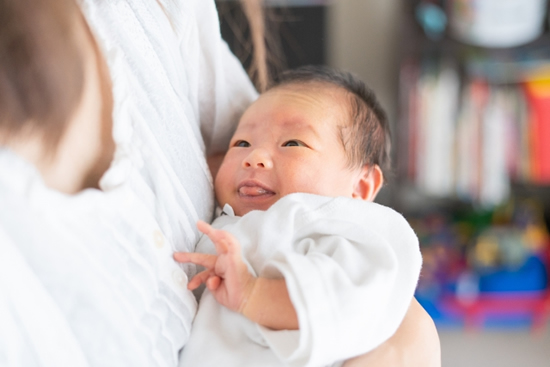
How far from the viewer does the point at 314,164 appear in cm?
83

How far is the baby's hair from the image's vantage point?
0.92m

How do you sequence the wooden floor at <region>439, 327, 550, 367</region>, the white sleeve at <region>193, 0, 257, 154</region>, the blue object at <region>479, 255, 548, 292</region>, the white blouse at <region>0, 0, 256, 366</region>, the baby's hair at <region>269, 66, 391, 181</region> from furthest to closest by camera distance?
the blue object at <region>479, 255, 548, 292</region>, the wooden floor at <region>439, 327, 550, 367</region>, the baby's hair at <region>269, 66, 391, 181</region>, the white sleeve at <region>193, 0, 257, 154</region>, the white blouse at <region>0, 0, 256, 366</region>

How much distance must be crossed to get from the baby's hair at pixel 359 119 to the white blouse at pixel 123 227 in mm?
283

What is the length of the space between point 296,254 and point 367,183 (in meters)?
0.39

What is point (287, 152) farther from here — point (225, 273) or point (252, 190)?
point (225, 273)

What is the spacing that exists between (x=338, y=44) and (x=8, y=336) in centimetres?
269

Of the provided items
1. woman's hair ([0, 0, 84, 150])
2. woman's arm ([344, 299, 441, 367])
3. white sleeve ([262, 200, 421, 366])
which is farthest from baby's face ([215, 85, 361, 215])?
woman's hair ([0, 0, 84, 150])

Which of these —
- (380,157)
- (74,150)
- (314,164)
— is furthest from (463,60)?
(74,150)

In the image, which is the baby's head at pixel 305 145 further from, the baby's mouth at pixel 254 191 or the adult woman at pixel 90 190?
the adult woman at pixel 90 190

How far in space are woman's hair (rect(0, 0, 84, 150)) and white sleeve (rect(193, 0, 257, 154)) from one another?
327 millimetres

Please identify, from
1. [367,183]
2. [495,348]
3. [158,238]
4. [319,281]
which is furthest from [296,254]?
[495,348]

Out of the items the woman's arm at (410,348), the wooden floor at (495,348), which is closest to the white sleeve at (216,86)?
the woman's arm at (410,348)

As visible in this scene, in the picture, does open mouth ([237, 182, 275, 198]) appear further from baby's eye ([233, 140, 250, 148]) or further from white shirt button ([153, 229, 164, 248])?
white shirt button ([153, 229, 164, 248])

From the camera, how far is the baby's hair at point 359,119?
917 mm
